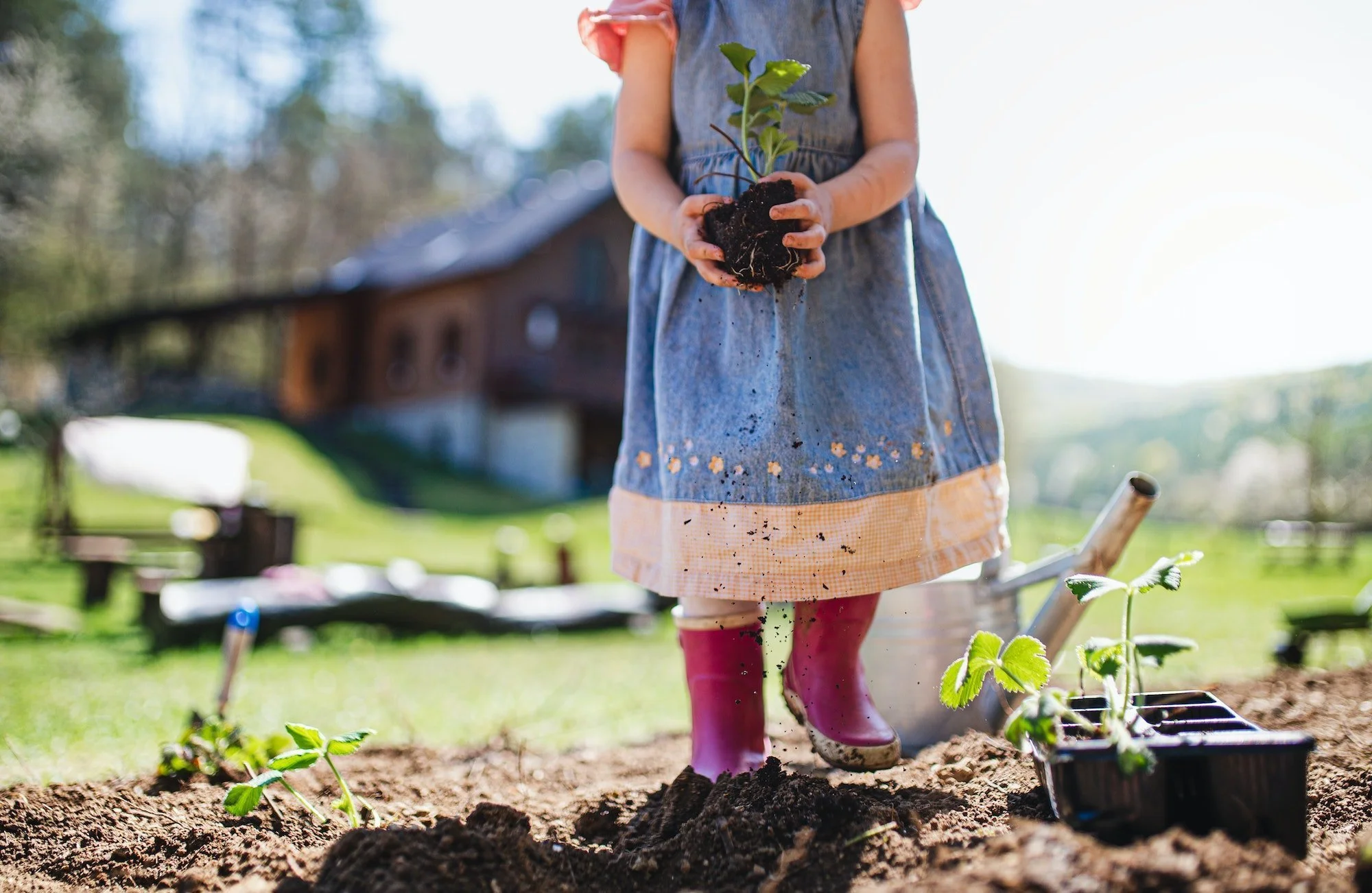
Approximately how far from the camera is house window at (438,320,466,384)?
64.8ft

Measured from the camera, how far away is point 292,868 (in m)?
1.33

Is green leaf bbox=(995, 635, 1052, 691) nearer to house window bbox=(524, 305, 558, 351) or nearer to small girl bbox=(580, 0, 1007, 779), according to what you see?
small girl bbox=(580, 0, 1007, 779)

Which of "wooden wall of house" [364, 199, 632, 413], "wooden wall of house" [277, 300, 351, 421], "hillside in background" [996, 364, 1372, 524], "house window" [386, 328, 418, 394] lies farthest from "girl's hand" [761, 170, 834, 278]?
"wooden wall of house" [277, 300, 351, 421]

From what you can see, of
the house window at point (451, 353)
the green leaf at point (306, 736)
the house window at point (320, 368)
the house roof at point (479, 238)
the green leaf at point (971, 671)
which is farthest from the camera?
the house window at point (320, 368)

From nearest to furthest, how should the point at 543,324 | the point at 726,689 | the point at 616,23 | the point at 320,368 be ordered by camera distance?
the point at 726,689 < the point at 616,23 < the point at 543,324 < the point at 320,368

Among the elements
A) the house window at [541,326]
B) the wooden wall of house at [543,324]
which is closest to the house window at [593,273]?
the wooden wall of house at [543,324]

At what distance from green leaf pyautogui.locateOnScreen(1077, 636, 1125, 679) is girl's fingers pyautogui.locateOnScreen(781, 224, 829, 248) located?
2.37ft

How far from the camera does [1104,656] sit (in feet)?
4.01

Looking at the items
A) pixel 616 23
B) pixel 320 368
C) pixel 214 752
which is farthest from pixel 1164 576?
pixel 320 368

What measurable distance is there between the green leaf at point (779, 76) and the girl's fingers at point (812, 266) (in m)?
0.28

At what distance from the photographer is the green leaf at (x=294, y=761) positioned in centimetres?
144

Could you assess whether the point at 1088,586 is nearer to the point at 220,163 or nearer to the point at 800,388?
the point at 800,388

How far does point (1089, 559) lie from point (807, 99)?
3.52 feet

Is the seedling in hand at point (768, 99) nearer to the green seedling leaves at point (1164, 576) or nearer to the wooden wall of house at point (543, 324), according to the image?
the green seedling leaves at point (1164, 576)
